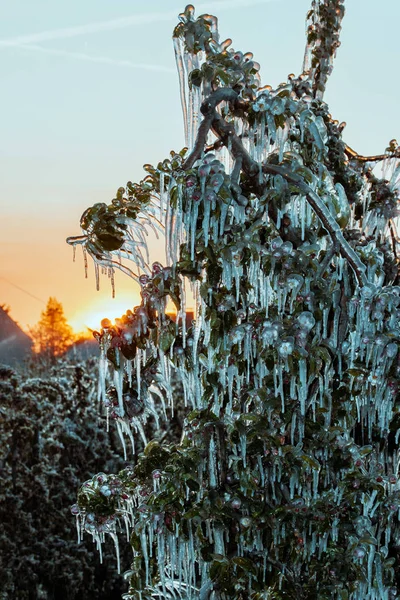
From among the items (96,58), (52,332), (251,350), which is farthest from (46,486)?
(52,332)

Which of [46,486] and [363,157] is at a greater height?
[363,157]

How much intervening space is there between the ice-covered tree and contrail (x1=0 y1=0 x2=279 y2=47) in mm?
1182

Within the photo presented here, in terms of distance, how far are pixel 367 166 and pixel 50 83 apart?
236cm

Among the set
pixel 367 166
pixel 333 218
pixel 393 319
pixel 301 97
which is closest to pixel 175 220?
pixel 333 218

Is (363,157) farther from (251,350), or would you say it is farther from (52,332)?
(52,332)

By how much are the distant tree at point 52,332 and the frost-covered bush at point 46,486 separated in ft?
22.5

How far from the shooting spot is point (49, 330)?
15.1 m

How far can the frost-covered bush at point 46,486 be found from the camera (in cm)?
524

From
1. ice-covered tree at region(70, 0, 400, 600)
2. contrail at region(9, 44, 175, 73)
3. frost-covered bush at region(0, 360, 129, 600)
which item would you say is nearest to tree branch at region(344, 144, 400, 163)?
ice-covered tree at region(70, 0, 400, 600)

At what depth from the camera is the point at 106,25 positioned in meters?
3.96

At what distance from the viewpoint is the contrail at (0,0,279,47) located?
137 inches

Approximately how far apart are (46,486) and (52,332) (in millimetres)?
9717

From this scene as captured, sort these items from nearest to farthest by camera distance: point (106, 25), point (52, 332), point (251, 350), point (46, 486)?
point (251, 350), point (106, 25), point (46, 486), point (52, 332)

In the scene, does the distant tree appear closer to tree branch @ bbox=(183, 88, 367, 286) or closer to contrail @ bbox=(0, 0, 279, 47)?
contrail @ bbox=(0, 0, 279, 47)
